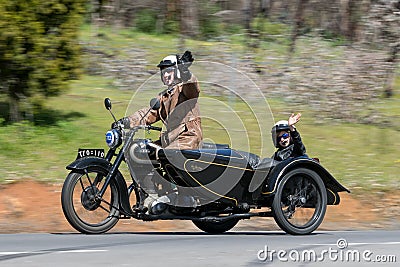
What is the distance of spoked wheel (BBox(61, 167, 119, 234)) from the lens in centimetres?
927

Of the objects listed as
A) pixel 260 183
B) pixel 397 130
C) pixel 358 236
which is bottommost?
pixel 397 130

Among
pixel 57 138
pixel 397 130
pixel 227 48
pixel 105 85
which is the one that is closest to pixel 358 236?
pixel 57 138

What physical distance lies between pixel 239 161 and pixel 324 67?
40.9ft

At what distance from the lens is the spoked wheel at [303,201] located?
10.2 meters

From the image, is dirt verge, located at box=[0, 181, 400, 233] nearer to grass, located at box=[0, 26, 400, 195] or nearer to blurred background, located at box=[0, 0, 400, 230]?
blurred background, located at box=[0, 0, 400, 230]

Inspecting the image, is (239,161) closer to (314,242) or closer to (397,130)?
(314,242)

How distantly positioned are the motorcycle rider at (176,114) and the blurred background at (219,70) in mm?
2323

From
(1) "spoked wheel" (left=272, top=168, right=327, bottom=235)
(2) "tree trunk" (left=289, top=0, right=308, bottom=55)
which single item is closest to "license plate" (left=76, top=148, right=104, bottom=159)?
(1) "spoked wheel" (left=272, top=168, right=327, bottom=235)

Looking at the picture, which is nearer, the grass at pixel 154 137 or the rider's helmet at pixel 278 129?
the rider's helmet at pixel 278 129

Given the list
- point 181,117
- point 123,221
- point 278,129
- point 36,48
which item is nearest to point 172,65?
point 181,117

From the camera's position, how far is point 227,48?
924 inches

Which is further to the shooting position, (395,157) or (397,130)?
(397,130)

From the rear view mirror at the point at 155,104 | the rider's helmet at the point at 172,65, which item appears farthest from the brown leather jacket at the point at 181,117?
the rear view mirror at the point at 155,104

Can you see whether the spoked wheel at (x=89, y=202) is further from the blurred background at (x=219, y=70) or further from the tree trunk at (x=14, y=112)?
the tree trunk at (x=14, y=112)
